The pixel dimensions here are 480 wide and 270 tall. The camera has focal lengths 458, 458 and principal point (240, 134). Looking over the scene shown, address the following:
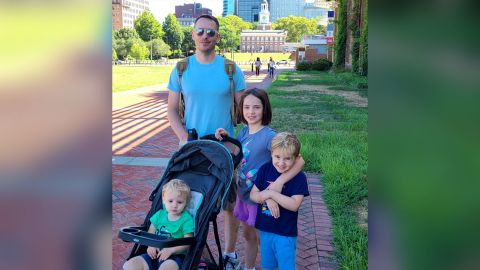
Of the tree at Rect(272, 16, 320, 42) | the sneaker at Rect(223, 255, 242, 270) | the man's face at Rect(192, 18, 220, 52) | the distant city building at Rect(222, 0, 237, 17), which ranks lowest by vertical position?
the sneaker at Rect(223, 255, 242, 270)

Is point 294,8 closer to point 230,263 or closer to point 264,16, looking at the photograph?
point 264,16

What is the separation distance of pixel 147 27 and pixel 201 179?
317 ft

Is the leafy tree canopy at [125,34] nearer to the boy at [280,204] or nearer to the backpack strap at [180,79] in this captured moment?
the backpack strap at [180,79]

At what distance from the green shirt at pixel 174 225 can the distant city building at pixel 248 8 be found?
187m

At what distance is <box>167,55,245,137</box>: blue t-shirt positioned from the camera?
3131 mm

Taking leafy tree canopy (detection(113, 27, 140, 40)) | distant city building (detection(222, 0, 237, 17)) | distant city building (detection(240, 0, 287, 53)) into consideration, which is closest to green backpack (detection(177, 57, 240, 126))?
leafy tree canopy (detection(113, 27, 140, 40))

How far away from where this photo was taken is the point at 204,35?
307 centimetres

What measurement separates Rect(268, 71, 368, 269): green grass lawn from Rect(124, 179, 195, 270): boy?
57.9 inches

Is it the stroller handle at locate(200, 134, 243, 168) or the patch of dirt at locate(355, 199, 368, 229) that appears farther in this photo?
the patch of dirt at locate(355, 199, 368, 229)

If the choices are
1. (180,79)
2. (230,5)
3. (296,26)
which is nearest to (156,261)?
(180,79)

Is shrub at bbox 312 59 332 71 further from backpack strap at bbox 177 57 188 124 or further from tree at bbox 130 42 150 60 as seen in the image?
tree at bbox 130 42 150 60

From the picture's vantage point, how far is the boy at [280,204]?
109 inches

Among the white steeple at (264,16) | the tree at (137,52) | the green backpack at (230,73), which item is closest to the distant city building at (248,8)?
the white steeple at (264,16)
